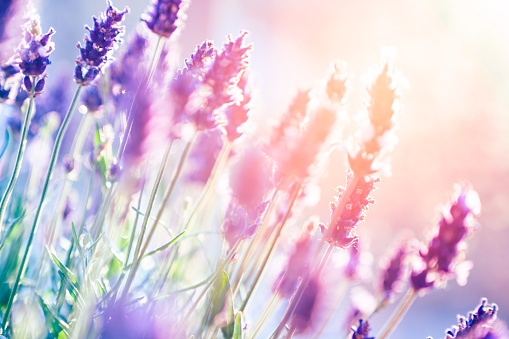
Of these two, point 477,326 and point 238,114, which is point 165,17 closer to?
point 238,114

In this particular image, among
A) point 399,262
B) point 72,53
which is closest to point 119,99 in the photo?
Answer: point 399,262

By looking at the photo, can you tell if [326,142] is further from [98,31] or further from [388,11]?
[388,11]

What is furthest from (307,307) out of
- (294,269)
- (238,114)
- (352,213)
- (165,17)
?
(165,17)

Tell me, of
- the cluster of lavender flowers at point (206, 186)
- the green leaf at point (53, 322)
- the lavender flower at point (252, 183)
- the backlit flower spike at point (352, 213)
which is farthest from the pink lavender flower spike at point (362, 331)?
the green leaf at point (53, 322)

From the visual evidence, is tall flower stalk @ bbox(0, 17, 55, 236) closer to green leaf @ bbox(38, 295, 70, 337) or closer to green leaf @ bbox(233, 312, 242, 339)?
green leaf @ bbox(38, 295, 70, 337)

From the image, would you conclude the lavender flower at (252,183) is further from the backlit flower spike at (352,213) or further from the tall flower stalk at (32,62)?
the tall flower stalk at (32,62)

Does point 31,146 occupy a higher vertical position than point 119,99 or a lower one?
lower
